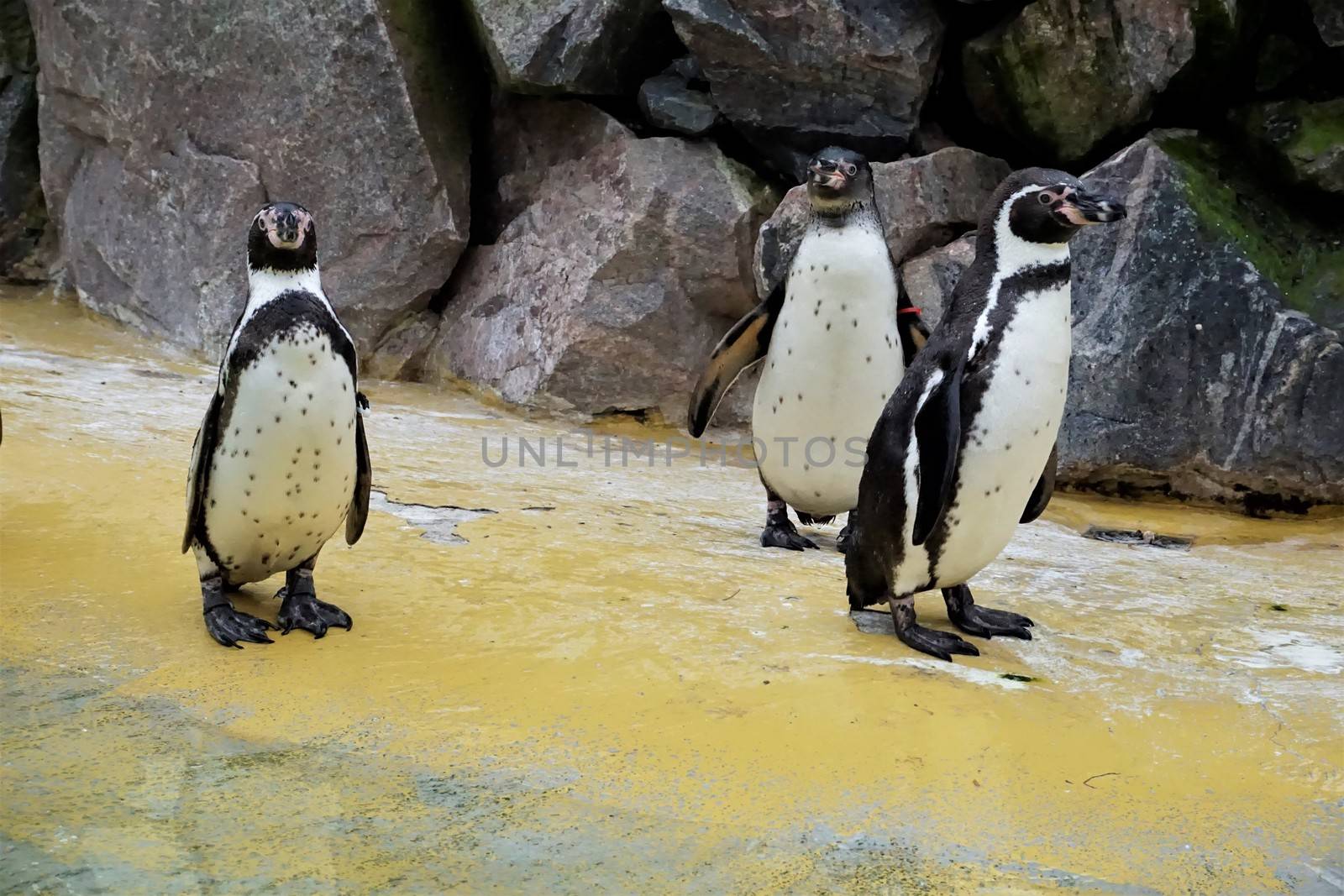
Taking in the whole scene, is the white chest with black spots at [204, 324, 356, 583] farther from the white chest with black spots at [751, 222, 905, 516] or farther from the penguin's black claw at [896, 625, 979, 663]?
the white chest with black spots at [751, 222, 905, 516]

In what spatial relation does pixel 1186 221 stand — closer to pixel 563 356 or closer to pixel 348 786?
pixel 563 356

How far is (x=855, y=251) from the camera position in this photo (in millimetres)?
3773

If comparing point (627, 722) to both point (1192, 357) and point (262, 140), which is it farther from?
point (262, 140)

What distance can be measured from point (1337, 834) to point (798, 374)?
87.7 inches

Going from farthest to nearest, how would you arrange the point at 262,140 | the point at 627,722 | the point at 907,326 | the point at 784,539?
the point at 262,140
the point at 784,539
the point at 907,326
the point at 627,722

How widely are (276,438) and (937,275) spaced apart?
373 cm

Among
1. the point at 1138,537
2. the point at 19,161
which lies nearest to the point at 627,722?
the point at 1138,537

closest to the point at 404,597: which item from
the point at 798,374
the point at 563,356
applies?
the point at 798,374

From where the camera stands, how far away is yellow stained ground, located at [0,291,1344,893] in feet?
5.75

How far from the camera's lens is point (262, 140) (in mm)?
6438

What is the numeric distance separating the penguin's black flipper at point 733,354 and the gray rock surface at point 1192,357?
70.9 inches

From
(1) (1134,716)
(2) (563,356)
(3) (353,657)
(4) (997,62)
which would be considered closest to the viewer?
(1) (1134,716)

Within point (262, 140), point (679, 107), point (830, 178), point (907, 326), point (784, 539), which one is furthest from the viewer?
point (262, 140)

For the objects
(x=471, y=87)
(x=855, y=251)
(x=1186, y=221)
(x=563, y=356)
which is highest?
(x=471, y=87)
